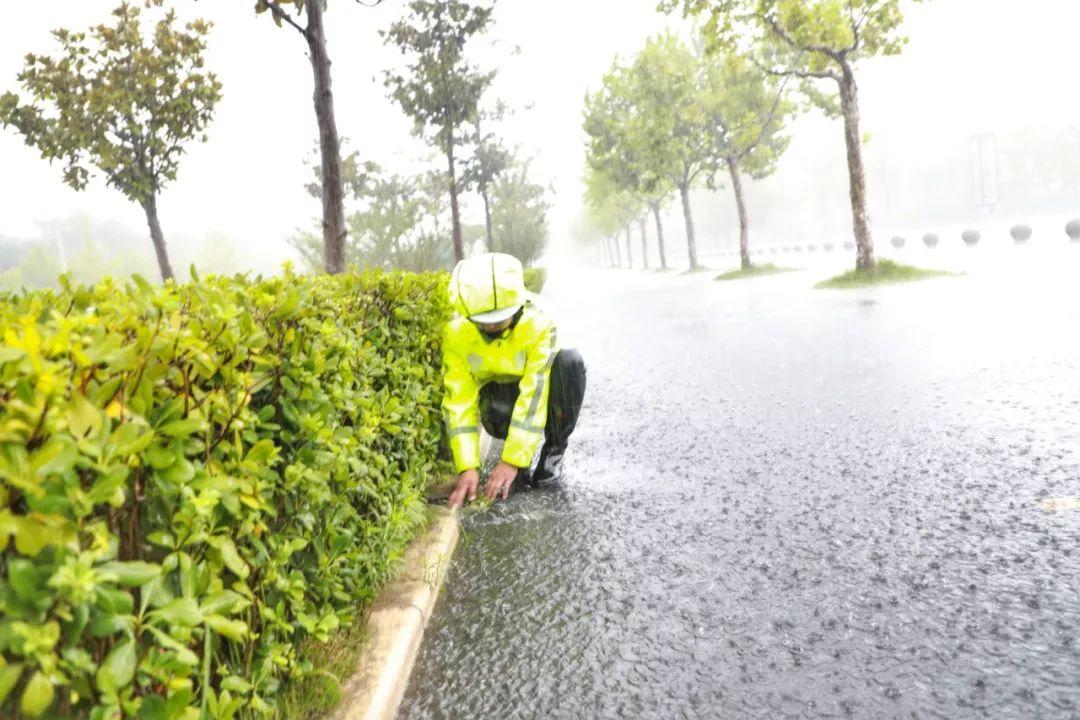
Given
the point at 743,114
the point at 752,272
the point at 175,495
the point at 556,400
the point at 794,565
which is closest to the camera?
the point at 175,495

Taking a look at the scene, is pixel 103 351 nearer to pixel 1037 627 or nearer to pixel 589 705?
pixel 589 705

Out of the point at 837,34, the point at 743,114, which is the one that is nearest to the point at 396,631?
the point at 837,34

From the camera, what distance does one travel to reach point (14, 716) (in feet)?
3.61

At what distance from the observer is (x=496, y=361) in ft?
11.8

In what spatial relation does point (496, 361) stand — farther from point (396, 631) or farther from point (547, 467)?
point (396, 631)

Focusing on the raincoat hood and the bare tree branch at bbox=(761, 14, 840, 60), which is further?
the bare tree branch at bbox=(761, 14, 840, 60)

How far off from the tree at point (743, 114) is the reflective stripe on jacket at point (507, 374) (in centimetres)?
2352

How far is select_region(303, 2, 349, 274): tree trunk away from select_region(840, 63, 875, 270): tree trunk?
1126 cm

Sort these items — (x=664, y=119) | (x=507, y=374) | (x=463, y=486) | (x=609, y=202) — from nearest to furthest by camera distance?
(x=463, y=486) → (x=507, y=374) → (x=664, y=119) → (x=609, y=202)

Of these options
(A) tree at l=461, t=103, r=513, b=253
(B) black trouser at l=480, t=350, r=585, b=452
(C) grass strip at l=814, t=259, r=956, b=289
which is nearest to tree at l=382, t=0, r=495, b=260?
(A) tree at l=461, t=103, r=513, b=253

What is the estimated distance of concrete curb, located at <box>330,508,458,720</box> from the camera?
197 centimetres

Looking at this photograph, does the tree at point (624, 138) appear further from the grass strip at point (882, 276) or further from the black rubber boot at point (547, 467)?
the black rubber boot at point (547, 467)

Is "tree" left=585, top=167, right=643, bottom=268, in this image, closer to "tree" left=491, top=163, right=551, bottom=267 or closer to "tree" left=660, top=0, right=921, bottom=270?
"tree" left=491, top=163, right=551, bottom=267

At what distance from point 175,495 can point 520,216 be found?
39.5m
